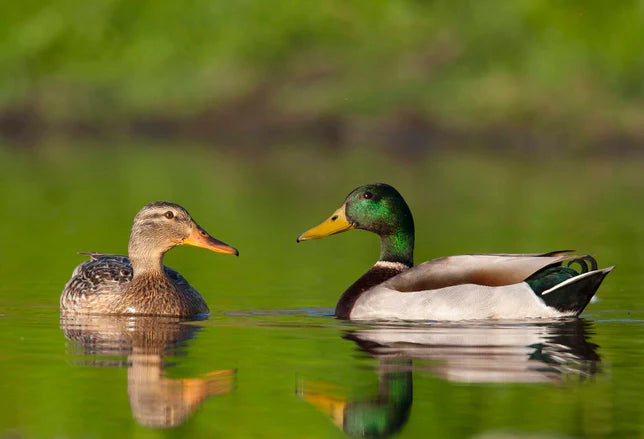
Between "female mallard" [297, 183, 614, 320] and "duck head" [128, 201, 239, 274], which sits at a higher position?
"duck head" [128, 201, 239, 274]

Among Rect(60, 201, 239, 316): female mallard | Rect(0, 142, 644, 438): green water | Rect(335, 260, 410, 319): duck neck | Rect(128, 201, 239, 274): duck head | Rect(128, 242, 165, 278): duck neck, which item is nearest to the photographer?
Rect(0, 142, 644, 438): green water

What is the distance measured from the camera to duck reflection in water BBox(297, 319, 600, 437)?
7.99 meters

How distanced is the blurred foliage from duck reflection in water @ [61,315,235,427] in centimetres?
2820

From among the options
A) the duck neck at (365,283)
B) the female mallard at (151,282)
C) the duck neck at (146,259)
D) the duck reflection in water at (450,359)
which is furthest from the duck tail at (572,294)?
the duck neck at (146,259)

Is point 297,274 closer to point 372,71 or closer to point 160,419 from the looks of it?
point 160,419

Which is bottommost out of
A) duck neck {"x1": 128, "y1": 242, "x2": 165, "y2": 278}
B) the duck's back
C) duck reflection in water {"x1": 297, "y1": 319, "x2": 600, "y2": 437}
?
duck reflection in water {"x1": 297, "y1": 319, "x2": 600, "y2": 437}

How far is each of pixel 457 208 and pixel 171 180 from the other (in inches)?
282

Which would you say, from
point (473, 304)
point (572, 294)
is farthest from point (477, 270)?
point (572, 294)

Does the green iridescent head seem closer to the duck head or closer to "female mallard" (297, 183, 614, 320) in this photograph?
"female mallard" (297, 183, 614, 320)

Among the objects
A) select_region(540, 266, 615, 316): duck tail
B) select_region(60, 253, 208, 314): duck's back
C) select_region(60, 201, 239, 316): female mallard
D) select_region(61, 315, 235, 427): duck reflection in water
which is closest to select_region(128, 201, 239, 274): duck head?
select_region(60, 201, 239, 316): female mallard

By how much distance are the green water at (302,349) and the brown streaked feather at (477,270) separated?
1.28ft

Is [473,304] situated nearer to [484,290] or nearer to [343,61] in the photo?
[484,290]

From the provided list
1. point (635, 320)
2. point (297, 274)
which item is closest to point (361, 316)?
point (635, 320)

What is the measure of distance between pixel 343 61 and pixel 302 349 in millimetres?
34897
